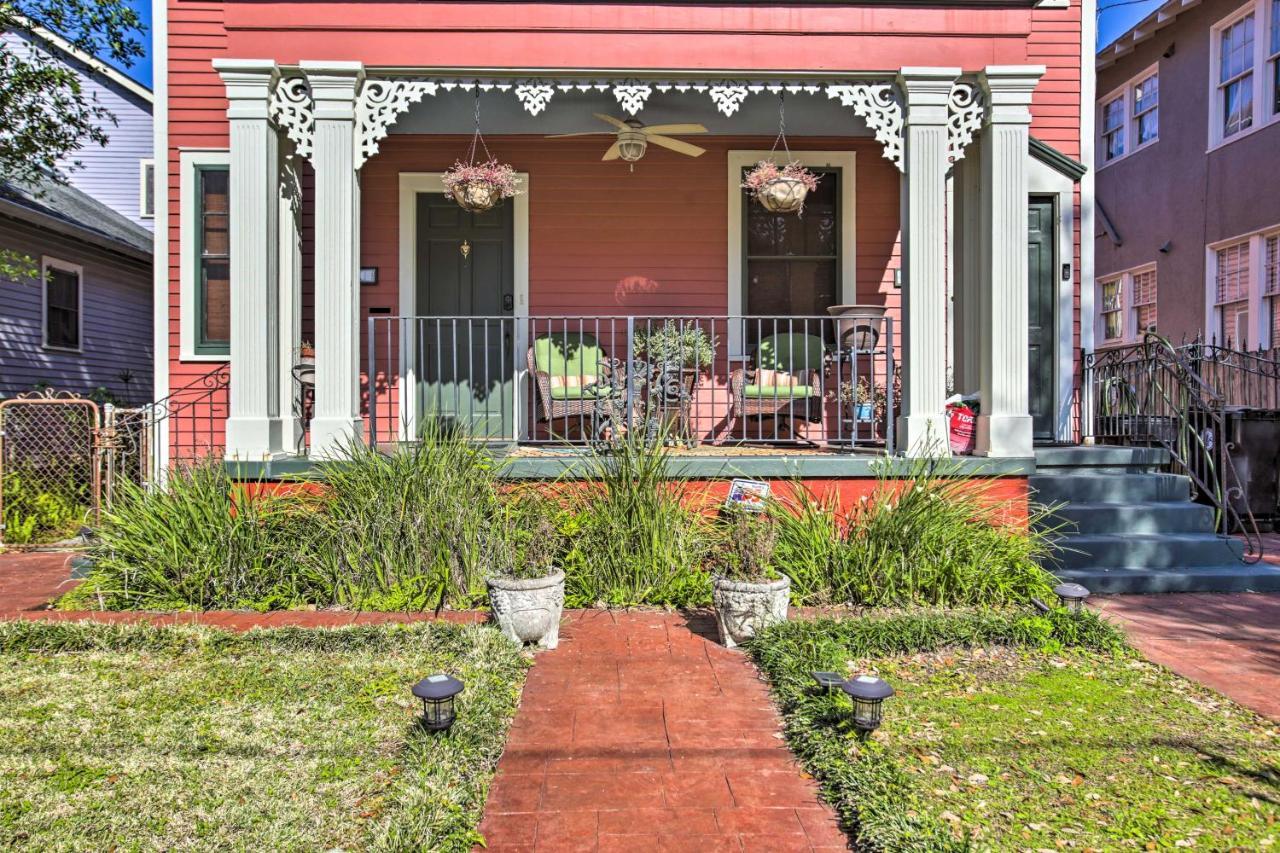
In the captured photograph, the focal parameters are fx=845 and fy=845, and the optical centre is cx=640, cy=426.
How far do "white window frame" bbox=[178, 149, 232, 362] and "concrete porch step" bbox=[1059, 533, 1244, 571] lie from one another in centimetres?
637

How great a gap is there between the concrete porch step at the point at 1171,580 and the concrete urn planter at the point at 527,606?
A: 312 cm

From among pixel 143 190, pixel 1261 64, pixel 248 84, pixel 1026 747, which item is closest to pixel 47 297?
pixel 143 190

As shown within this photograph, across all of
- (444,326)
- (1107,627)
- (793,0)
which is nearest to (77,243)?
(444,326)

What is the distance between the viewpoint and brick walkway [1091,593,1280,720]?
3588mm

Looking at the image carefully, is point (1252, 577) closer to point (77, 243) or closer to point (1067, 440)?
point (1067, 440)

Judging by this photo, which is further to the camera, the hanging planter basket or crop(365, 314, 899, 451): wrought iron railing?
crop(365, 314, 899, 451): wrought iron railing

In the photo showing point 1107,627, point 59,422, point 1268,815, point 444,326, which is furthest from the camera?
point 59,422

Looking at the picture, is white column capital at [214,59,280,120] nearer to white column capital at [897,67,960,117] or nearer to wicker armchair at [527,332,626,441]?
wicker armchair at [527,332,626,441]

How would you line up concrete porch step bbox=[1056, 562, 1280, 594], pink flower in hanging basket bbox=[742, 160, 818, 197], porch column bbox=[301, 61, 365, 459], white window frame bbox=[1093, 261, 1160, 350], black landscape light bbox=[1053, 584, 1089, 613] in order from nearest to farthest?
black landscape light bbox=[1053, 584, 1089, 613] < concrete porch step bbox=[1056, 562, 1280, 594] < porch column bbox=[301, 61, 365, 459] < pink flower in hanging basket bbox=[742, 160, 818, 197] < white window frame bbox=[1093, 261, 1160, 350]

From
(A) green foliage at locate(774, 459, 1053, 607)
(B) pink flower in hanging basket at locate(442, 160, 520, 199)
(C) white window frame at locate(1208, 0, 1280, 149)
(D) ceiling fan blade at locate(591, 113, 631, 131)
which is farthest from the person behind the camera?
(C) white window frame at locate(1208, 0, 1280, 149)

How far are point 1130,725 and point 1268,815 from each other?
24.6 inches

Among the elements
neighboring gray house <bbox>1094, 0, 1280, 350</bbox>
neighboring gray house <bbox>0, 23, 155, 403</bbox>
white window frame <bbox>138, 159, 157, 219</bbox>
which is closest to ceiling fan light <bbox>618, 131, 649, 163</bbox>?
neighboring gray house <bbox>0, 23, 155, 403</bbox>

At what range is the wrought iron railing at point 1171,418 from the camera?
6.02 meters

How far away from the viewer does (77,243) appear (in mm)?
12484
